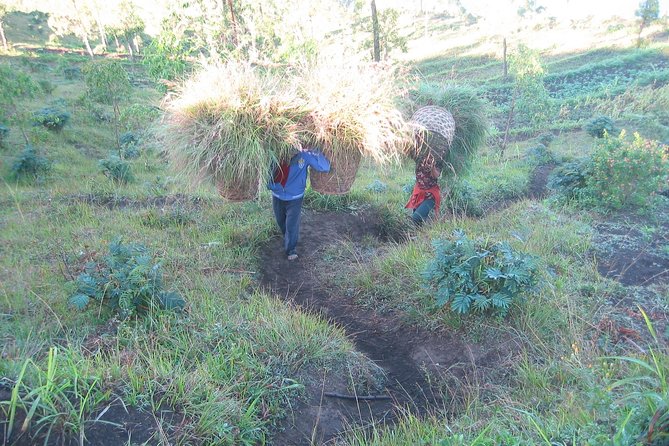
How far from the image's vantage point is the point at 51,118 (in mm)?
10336

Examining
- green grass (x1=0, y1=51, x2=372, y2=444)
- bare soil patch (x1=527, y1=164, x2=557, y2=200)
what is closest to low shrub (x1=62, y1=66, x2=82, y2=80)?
green grass (x1=0, y1=51, x2=372, y2=444)

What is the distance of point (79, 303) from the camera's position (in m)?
3.18

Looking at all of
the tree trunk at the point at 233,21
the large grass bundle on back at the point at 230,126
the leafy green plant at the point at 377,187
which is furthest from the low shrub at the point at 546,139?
the large grass bundle on back at the point at 230,126

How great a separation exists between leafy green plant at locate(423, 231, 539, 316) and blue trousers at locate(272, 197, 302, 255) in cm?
169

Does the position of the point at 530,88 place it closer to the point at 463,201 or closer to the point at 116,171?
the point at 463,201

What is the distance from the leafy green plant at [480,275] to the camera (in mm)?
3646

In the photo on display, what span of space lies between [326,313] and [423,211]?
2229mm

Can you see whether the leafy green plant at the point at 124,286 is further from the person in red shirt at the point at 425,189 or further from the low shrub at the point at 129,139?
the low shrub at the point at 129,139

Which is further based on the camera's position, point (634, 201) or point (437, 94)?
point (634, 201)

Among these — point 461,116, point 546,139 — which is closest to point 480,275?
point 461,116

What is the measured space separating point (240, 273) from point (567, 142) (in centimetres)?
1207

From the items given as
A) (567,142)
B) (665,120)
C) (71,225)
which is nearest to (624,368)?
(71,225)

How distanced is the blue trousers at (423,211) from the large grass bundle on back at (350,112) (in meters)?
1.74

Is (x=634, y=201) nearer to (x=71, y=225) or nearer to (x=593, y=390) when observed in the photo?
(x=593, y=390)
